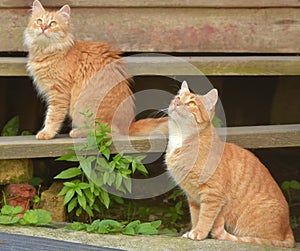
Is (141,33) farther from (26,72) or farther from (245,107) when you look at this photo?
(245,107)

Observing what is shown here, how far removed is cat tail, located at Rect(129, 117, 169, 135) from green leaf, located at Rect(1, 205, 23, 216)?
35.8 inches

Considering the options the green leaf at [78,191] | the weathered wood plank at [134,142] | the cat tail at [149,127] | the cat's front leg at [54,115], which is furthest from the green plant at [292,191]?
the cat's front leg at [54,115]

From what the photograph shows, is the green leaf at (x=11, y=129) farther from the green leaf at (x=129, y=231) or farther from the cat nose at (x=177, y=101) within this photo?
the cat nose at (x=177, y=101)

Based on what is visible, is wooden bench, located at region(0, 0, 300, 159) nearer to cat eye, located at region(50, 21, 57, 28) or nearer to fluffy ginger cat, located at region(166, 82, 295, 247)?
cat eye, located at region(50, 21, 57, 28)

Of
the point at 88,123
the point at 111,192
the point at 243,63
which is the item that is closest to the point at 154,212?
the point at 111,192

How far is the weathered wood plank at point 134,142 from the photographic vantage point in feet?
14.5

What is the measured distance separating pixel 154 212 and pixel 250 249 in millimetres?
1272

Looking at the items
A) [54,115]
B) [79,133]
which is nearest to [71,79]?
[54,115]

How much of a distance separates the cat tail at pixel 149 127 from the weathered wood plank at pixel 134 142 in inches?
2.2

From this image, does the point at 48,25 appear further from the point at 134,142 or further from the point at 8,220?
the point at 8,220

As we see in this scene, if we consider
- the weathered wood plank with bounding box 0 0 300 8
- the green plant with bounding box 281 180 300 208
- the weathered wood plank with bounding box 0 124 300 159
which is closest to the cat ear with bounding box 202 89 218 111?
the weathered wood plank with bounding box 0 124 300 159

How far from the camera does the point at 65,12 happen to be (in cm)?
442

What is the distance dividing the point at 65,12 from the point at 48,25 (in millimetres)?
147

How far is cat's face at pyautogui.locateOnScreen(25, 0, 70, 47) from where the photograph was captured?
438 centimetres
